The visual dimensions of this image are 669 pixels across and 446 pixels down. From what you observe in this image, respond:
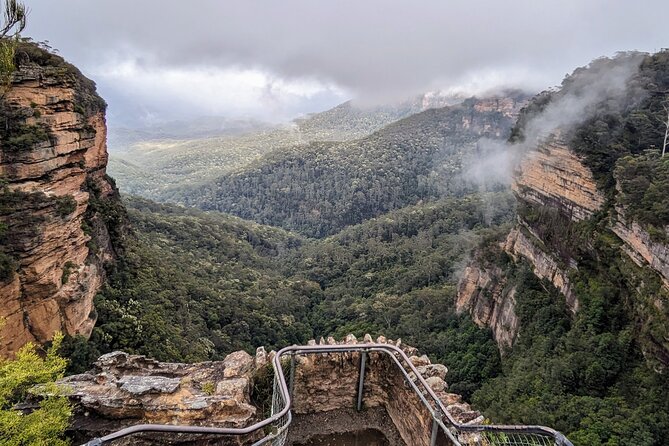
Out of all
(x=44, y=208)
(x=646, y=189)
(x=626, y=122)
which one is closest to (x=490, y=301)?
(x=626, y=122)

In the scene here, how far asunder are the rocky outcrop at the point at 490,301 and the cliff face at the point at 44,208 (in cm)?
3037

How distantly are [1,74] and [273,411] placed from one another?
16.2 metres

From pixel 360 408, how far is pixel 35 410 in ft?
17.1

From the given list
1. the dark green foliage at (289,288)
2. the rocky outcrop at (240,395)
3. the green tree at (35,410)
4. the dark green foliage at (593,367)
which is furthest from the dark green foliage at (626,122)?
the green tree at (35,410)

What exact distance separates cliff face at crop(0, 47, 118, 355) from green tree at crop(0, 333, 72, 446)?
8.76m

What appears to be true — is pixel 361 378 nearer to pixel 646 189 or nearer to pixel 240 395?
pixel 240 395

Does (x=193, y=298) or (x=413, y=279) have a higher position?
(x=193, y=298)

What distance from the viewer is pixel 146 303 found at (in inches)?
1017

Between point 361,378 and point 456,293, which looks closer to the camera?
point 361,378

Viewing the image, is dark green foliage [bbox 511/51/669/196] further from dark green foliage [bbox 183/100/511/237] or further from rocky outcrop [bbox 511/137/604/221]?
dark green foliage [bbox 183/100/511/237]

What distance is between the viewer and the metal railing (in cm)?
446

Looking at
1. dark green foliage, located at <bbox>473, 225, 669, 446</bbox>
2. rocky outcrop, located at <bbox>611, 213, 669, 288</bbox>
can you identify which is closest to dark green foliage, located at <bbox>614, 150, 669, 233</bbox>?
rocky outcrop, located at <bbox>611, 213, 669, 288</bbox>

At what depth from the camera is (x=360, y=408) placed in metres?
A: 8.14

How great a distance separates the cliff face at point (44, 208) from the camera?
15227 mm
